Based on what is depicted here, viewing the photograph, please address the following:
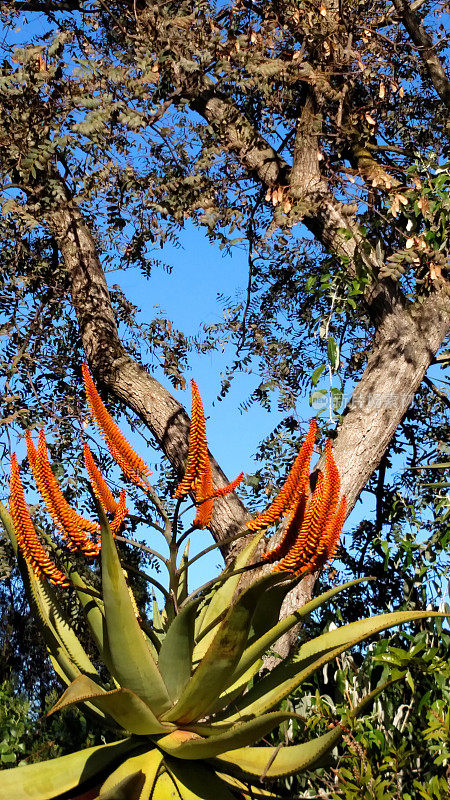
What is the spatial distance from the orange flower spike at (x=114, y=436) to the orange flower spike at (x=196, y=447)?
0.15 meters

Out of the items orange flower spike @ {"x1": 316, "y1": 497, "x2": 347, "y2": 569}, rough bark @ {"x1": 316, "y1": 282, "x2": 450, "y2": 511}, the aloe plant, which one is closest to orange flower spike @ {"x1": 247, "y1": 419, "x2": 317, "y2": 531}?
the aloe plant

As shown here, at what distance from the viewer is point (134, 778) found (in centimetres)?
253

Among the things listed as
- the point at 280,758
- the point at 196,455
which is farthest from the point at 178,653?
the point at 196,455

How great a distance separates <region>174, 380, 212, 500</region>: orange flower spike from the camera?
277 cm

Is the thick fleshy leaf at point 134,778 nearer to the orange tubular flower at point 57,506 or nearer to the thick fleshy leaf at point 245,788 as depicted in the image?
the thick fleshy leaf at point 245,788

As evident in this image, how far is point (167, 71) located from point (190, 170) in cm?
80

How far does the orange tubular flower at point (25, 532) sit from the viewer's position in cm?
274

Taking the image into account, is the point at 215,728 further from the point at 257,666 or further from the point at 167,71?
the point at 167,71

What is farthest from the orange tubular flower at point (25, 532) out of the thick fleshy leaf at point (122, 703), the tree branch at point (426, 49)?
the tree branch at point (426, 49)

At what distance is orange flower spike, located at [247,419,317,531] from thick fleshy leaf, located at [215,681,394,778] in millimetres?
688

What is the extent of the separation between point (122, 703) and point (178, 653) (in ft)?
0.94

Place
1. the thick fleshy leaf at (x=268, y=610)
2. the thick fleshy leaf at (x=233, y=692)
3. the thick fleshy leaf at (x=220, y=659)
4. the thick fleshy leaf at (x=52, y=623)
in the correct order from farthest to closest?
1. the thick fleshy leaf at (x=52, y=623)
2. the thick fleshy leaf at (x=233, y=692)
3. the thick fleshy leaf at (x=268, y=610)
4. the thick fleshy leaf at (x=220, y=659)

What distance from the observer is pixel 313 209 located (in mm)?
6258

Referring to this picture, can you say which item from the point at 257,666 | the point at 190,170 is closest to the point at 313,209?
the point at 190,170
